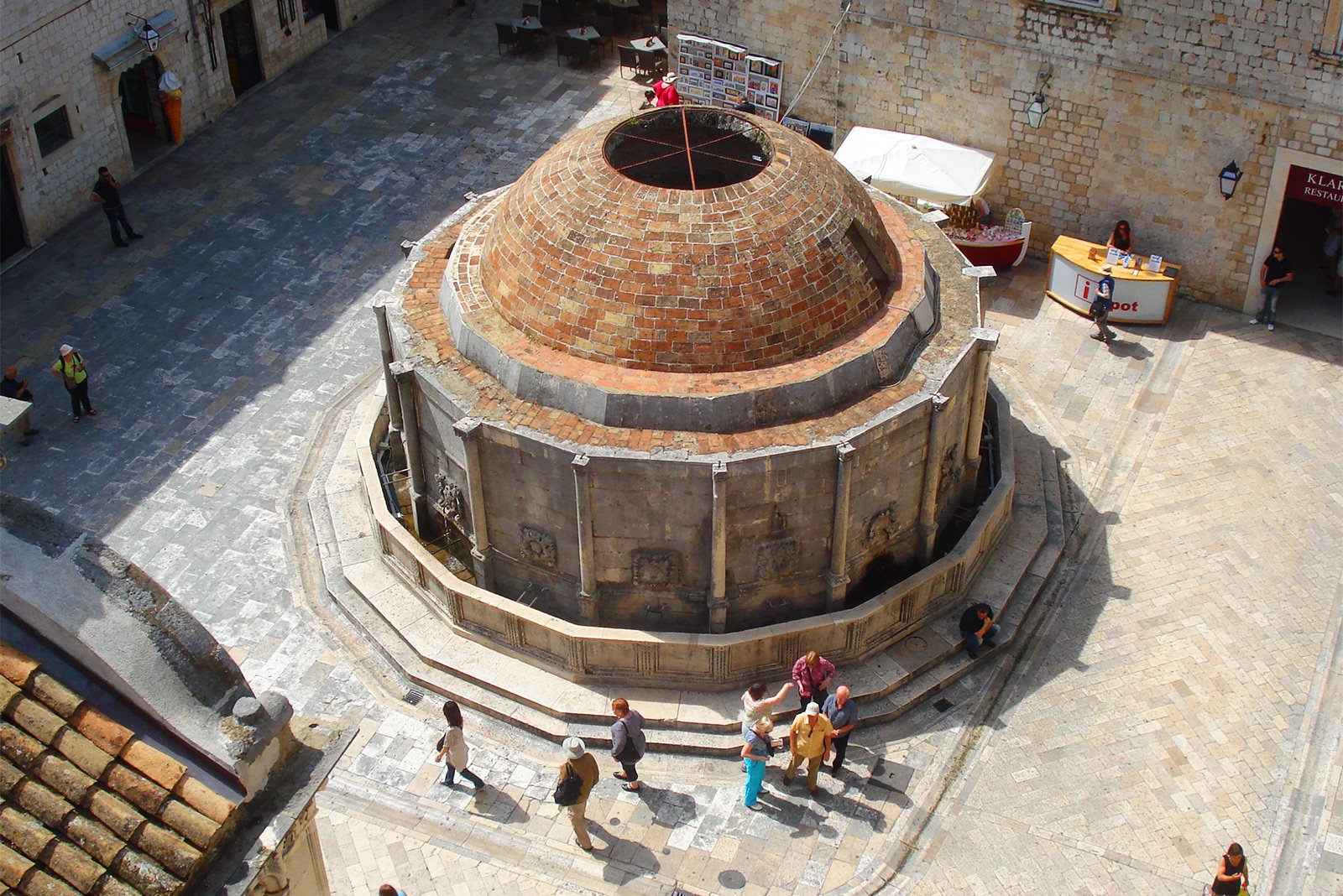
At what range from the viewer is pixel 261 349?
98.7 feet

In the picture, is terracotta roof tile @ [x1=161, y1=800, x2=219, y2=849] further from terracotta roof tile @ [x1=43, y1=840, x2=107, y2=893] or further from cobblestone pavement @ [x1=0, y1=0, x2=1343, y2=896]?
cobblestone pavement @ [x1=0, y1=0, x2=1343, y2=896]

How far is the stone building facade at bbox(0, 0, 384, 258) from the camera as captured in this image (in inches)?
1256

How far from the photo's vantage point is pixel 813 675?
867 inches

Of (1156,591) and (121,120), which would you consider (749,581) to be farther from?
(121,120)

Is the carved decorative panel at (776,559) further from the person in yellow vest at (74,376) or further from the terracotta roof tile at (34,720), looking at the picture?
the person in yellow vest at (74,376)

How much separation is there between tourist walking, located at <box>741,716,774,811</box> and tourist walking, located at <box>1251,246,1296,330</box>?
15.3 meters

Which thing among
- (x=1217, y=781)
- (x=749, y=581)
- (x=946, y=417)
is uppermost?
(x=946, y=417)

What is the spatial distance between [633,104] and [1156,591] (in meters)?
18.5

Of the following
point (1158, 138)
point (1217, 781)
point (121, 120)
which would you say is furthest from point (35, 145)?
point (1217, 781)

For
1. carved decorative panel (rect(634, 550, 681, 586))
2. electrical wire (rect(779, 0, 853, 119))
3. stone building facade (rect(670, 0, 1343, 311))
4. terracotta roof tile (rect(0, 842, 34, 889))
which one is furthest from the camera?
electrical wire (rect(779, 0, 853, 119))

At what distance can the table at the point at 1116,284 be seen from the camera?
30734 mm

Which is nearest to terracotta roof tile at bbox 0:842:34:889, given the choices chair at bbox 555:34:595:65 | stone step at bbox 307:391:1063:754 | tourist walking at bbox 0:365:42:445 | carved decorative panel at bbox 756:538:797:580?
stone step at bbox 307:391:1063:754

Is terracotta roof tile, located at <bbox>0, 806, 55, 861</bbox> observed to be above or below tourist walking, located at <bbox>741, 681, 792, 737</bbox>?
above

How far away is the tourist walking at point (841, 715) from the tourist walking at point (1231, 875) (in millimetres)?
5000
